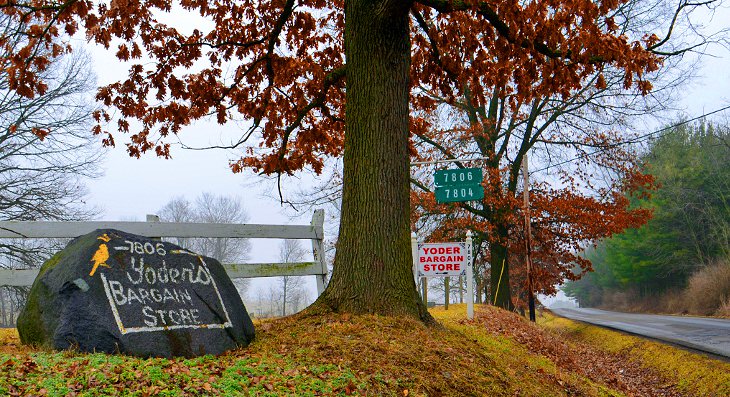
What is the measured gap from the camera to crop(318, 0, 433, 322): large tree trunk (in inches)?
299

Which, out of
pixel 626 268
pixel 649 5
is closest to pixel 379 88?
pixel 649 5

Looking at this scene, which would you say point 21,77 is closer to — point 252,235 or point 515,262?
point 252,235

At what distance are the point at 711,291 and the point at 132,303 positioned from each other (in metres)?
28.7

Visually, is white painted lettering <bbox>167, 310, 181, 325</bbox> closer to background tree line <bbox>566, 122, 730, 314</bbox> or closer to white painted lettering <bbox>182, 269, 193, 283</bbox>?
white painted lettering <bbox>182, 269, 193, 283</bbox>

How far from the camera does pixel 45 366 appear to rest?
15.5 ft

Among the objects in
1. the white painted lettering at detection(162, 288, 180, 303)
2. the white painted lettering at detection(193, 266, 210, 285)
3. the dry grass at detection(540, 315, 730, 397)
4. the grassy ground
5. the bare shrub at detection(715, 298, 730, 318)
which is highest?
the white painted lettering at detection(193, 266, 210, 285)

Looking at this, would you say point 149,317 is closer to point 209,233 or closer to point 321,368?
point 321,368

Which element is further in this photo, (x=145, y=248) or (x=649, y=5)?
(x=649, y=5)

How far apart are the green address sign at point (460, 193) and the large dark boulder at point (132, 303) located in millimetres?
7702

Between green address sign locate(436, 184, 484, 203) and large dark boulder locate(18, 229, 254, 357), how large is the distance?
770 cm

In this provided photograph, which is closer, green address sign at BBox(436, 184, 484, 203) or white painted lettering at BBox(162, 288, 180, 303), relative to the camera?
white painted lettering at BBox(162, 288, 180, 303)

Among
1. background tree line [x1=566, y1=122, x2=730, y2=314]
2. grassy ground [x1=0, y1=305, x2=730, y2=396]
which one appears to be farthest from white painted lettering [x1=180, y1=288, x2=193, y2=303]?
background tree line [x1=566, y1=122, x2=730, y2=314]

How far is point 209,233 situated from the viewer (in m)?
9.31

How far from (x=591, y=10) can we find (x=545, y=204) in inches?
482
